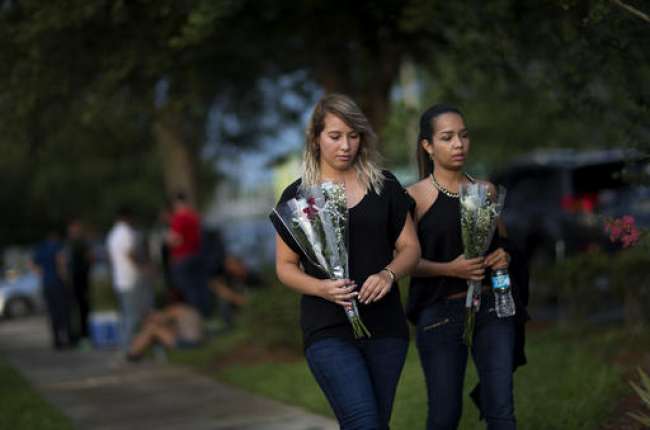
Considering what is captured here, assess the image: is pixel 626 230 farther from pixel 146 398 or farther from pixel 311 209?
pixel 146 398

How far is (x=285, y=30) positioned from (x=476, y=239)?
727 centimetres

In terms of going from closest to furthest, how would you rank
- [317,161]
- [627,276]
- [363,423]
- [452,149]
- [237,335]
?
[363,423]
[317,161]
[452,149]
[627,276]
[237,335]

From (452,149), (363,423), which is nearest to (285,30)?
(452,149)

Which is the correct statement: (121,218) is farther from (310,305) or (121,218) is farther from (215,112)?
(310,305)

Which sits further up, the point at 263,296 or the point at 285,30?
the point at 285,30

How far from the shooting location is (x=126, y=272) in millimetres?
12500

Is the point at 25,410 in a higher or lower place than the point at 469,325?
lower

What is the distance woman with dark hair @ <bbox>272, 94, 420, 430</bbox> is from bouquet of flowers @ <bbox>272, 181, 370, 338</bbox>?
0.20ft

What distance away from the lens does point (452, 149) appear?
15.4 feet

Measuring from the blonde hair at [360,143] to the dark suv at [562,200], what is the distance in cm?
865

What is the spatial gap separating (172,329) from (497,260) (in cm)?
872

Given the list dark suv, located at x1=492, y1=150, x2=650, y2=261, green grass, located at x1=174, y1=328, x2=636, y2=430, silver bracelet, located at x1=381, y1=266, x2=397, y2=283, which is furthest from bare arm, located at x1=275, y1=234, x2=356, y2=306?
dark suv, located at x1=492, y1=150, x2=650, y2=261

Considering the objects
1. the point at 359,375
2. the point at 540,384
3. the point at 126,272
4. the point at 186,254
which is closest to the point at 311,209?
the point at 359,375

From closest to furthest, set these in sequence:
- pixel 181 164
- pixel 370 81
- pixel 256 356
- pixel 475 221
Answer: pixel 475 221
pixel 256 356
pixel 370 81
pixel 181 164
